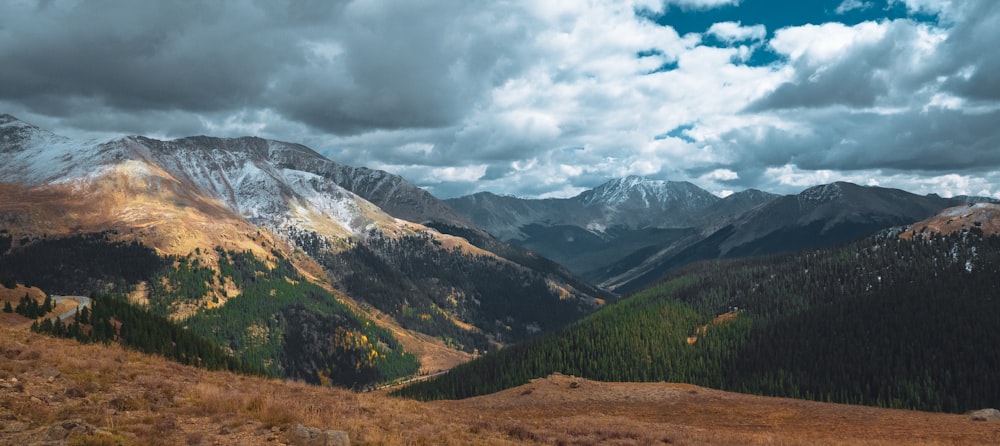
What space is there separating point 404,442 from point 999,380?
215847mm

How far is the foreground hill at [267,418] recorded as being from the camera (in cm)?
2498

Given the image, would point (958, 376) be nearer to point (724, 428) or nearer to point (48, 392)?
point (724, 428)

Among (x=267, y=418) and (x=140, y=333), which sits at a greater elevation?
(x=267, y=418)

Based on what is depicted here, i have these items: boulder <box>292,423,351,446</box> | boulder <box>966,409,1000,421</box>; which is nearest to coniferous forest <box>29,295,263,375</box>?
boulder <box>292,423,351,446</box>

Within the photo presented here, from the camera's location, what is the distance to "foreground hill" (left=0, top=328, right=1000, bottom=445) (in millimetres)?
24984

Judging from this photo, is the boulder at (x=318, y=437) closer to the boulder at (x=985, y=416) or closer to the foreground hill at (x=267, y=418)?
the foreground hill at (x=267, y=418)

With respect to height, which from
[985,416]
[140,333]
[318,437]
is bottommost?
[985,416]

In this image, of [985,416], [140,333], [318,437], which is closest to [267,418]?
[318,437]

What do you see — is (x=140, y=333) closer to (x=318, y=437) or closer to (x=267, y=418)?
(x=267, y=418)

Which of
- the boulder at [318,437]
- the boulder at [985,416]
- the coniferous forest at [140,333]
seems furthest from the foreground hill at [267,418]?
the coniferous forest at [140,333]

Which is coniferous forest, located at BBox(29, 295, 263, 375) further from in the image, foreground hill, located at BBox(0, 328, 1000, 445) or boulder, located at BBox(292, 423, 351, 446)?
boulder, located at BBox(292, 423, 351, 446)

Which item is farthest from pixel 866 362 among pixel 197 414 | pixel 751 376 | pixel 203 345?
pixel 197 414

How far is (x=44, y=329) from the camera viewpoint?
59.8m

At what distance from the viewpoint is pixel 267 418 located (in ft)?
94.7
